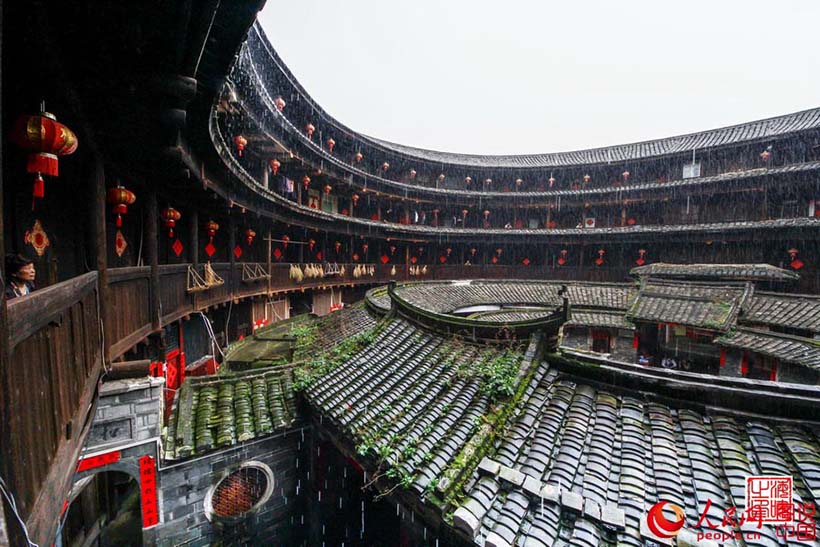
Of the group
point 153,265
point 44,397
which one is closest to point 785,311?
point 44,397

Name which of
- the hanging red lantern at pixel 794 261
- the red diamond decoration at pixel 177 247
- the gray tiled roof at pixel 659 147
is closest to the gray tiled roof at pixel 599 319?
the hanging red lantern at pixel 794 261

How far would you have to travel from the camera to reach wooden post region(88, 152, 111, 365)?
439 cm

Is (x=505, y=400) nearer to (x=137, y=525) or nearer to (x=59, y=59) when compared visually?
(x=59, y=59)

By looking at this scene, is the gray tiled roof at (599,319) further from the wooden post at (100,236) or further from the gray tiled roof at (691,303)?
the wooden post at (100,236)

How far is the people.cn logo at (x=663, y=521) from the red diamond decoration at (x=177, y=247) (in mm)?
11313

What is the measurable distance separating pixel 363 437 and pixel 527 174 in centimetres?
2867

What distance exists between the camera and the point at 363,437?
5.27 m

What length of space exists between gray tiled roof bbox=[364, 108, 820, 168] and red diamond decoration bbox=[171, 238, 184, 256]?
18.5 meters

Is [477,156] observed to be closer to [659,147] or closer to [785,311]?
[659,147]

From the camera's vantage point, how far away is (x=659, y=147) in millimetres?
26094

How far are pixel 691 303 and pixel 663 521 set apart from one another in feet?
44.3

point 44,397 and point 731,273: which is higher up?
point 731,273

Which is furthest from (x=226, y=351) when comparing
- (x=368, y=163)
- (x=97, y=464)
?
(x=368, y=163)

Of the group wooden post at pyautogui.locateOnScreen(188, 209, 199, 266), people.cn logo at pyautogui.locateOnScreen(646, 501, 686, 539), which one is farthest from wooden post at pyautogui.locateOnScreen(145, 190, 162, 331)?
people.cn logo at pyautogui.locateOnScreen(646, 501, 686, 539)
